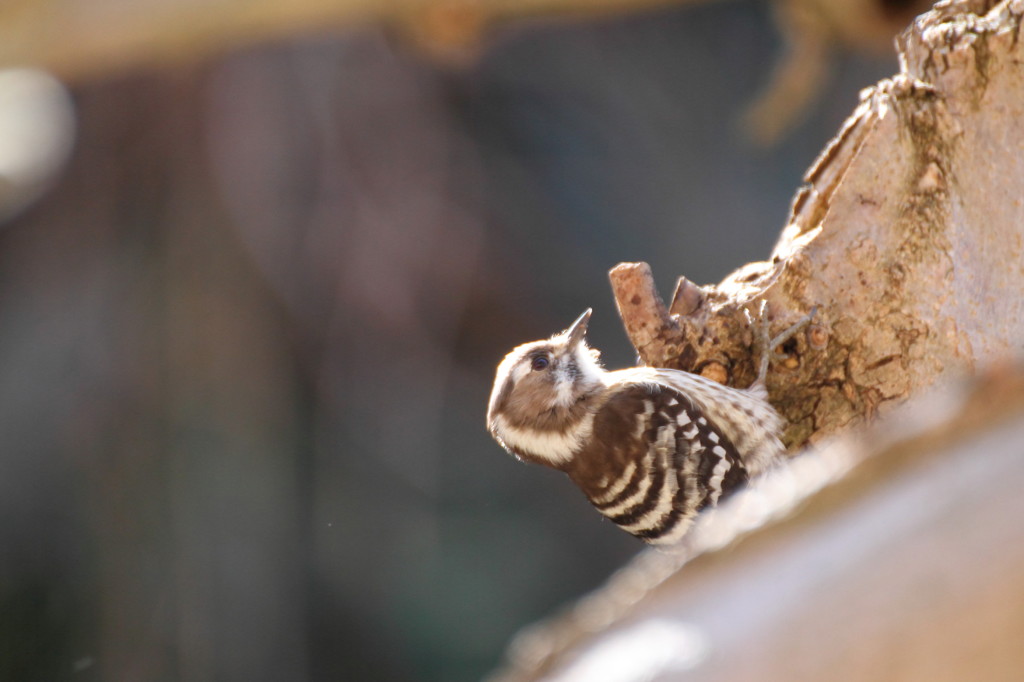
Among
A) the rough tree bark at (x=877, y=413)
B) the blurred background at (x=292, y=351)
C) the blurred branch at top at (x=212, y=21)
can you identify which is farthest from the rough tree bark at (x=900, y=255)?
the blurred background at (x=292, y=351)

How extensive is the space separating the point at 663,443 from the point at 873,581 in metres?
2.59

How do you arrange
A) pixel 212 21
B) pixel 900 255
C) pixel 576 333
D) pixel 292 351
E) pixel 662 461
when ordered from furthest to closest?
pixel 292 351 → pixel 212 21 → pixel 576 333 → pixel 662 461 → pixel 900 255

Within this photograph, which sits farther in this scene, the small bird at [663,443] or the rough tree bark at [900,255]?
the small bird at [663,443]

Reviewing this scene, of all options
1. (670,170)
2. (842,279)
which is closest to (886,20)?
(670,170)

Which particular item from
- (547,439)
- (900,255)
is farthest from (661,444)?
(900,255)

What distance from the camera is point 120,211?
9.10m

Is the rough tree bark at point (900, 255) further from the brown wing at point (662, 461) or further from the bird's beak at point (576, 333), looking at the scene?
the bird's beak at point (576, 333)

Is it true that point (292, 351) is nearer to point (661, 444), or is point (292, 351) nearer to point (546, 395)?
point (546, 395)

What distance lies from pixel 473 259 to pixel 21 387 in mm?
3704

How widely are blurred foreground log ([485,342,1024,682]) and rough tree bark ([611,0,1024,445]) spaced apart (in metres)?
2.19

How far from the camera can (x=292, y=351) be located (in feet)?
30.5

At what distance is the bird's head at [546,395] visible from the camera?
4145mm

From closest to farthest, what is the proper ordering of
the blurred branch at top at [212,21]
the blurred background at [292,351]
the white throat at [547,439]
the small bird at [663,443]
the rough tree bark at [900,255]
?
the rough tree bark at [900,255] → the small bird at [663,443] → the white throat at [547,439] → the blurred branch at top at [212,21] → the blurred background at [292,351]

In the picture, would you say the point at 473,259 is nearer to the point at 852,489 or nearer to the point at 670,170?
the point at 670,170
